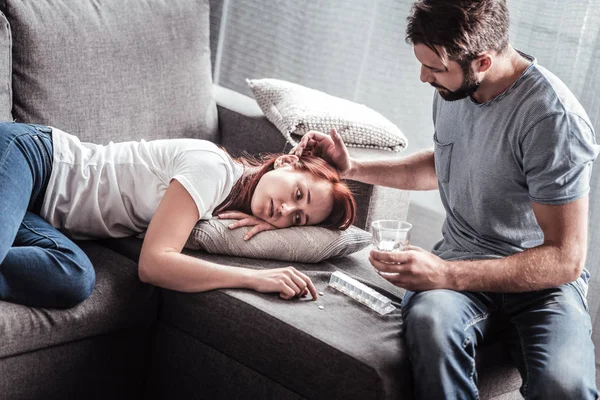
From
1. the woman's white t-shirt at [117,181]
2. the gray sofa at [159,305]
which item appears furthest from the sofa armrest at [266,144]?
the woman's white t-shirt at [117,181]

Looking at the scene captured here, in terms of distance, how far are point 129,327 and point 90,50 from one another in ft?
2.95

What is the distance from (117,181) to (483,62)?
3.17ft

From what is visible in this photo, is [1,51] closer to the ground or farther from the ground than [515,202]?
farther from the ground

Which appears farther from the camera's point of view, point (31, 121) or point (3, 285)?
point (31, 121)

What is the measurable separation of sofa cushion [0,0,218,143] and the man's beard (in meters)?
1.07

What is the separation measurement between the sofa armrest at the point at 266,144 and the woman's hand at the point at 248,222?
0.42 m

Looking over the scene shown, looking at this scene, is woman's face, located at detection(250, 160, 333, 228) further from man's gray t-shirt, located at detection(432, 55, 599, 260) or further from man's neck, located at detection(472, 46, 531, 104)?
man's neck, located at detection(472, 46, 531, 104)

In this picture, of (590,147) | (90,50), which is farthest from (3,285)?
(590,147)

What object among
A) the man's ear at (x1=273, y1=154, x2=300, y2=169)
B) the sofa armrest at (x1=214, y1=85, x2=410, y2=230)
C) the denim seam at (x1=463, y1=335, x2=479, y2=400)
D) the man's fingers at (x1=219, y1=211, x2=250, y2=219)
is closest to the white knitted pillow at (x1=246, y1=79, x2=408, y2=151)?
the sofa armrest at (x1=214, y1=85, x2=410, y2=230)

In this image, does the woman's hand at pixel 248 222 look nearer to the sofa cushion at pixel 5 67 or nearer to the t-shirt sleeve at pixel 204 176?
the t-shirt sleeve at pixel 204 176

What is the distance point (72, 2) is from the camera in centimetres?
241

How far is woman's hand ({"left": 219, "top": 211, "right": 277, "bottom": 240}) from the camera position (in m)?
2.08

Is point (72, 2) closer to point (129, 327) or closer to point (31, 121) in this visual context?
point (31, 121)

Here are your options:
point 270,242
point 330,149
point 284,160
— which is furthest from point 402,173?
point 270,242
